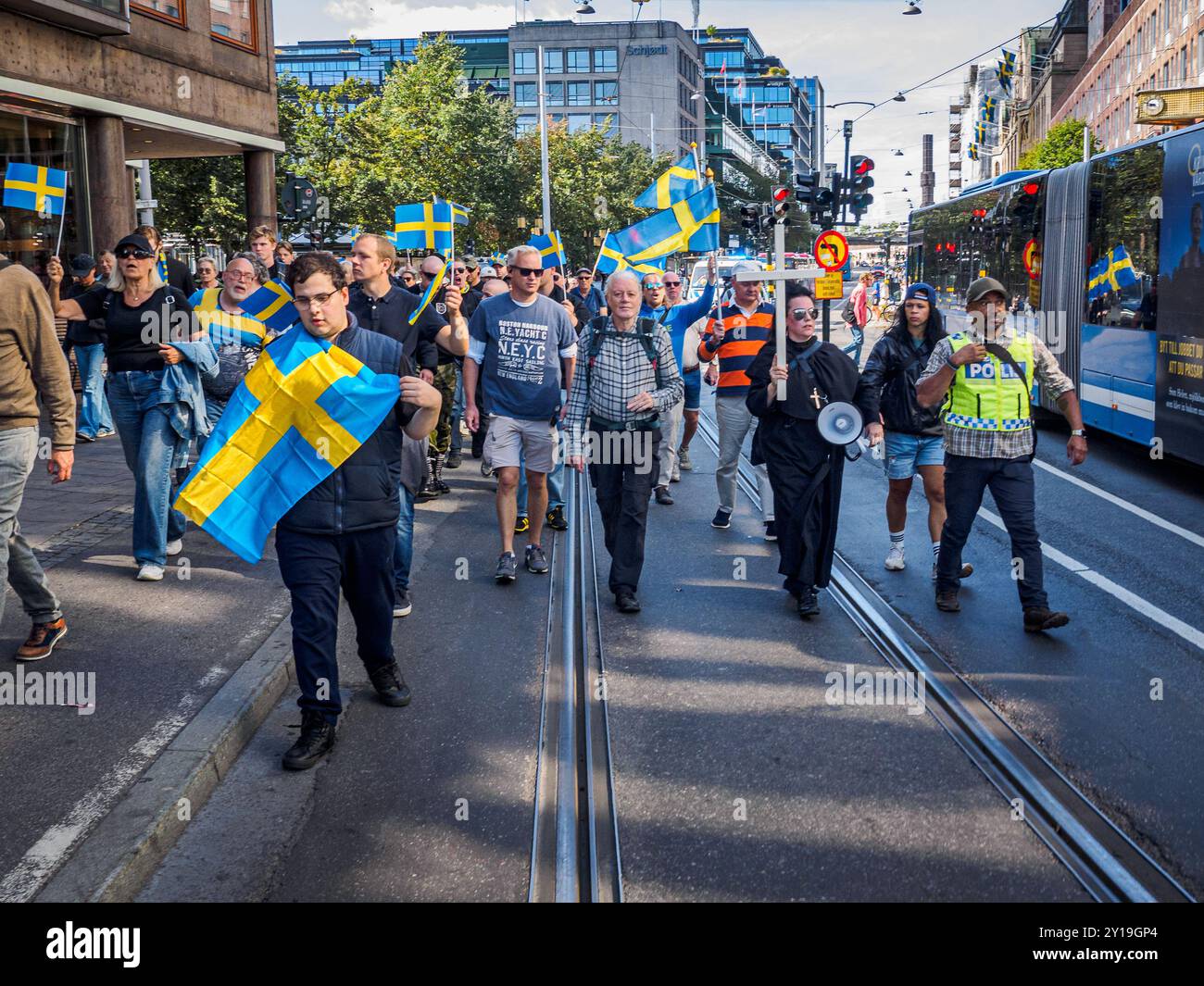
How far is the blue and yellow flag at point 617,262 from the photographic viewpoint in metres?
12.6

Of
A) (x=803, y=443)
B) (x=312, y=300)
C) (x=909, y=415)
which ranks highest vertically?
(x=312, y=300)

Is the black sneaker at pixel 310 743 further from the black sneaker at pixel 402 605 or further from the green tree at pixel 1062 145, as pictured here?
the green tree at pixel 1062 145

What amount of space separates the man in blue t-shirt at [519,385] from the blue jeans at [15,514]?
2978 mm

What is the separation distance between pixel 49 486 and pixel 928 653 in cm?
783

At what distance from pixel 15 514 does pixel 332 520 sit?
65.5 inches

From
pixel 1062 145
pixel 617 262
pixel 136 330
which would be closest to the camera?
pixel 136 330

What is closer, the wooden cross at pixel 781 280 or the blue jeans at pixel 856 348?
the wooden cross at pixel 781 280

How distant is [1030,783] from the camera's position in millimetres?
4781

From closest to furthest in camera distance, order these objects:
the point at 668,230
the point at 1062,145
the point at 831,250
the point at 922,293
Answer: the point at 922,293 → the point at 668,230 → the point at 831,250 → the point at 1062,145

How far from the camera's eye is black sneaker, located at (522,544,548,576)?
28.0 feet

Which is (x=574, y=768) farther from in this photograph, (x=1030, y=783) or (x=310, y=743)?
(x=1030, y=783)

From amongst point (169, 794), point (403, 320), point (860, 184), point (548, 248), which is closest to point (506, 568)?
point (403, 320)

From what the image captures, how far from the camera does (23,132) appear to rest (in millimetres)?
17438

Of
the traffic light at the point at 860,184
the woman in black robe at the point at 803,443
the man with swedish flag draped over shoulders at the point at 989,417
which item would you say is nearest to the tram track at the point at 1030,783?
the woman in black robe at the point at 803,443
